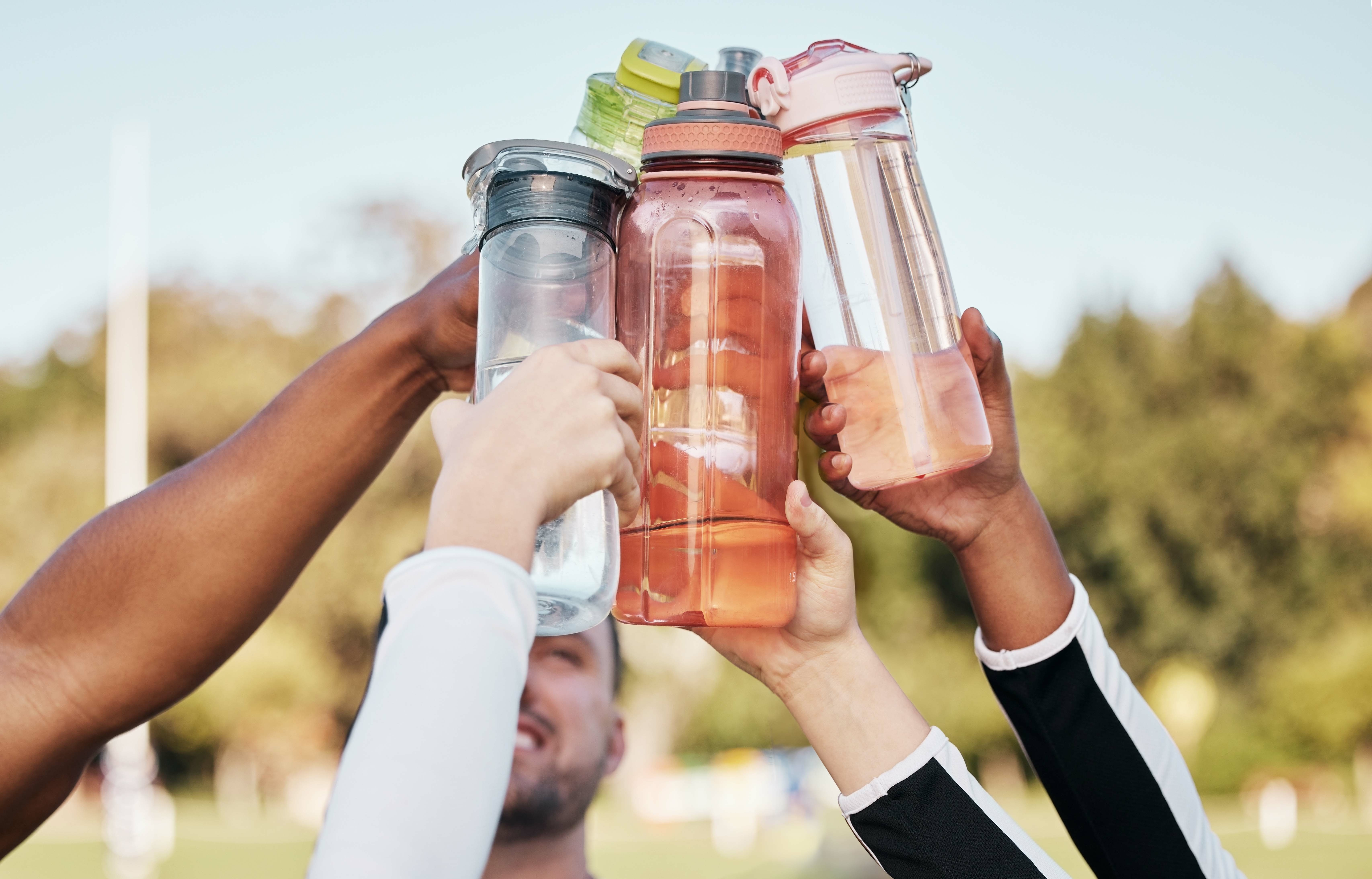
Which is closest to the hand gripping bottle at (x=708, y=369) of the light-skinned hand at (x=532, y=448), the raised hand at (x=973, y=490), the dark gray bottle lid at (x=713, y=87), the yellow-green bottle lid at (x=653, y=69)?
the dark gray bottle lid at (x=713, y=87)

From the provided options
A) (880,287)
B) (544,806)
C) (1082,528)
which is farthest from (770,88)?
(1082,528)

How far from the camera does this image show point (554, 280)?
1308 mm

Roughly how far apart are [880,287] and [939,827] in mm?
714

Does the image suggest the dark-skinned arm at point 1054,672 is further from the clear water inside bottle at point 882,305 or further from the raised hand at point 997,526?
the clear water inside bottle at point 882,305

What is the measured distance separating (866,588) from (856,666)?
16387 millimetres

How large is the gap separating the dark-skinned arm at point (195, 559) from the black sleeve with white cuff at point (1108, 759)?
1.03 m

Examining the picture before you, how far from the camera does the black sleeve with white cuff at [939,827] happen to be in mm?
1490

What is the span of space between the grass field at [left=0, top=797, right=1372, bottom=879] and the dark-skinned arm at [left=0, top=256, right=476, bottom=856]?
8.73 meters

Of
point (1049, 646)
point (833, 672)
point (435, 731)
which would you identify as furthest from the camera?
point (1049, 646)

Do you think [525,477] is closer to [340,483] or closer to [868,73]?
[868,73]

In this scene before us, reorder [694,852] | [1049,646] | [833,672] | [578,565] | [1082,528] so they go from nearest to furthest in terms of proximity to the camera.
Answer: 1. [578,565]
2. [833,672]
3. [1049,646]
4. [694,852]
5. [1082,528]

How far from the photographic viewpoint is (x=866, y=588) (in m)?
17.7

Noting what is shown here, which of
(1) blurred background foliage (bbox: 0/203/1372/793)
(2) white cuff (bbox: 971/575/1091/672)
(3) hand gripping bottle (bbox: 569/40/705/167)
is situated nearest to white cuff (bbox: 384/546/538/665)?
(3) hand gripping bottle (bbox: 569/40/705/167)

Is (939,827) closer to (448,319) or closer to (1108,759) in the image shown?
(1108,759)
